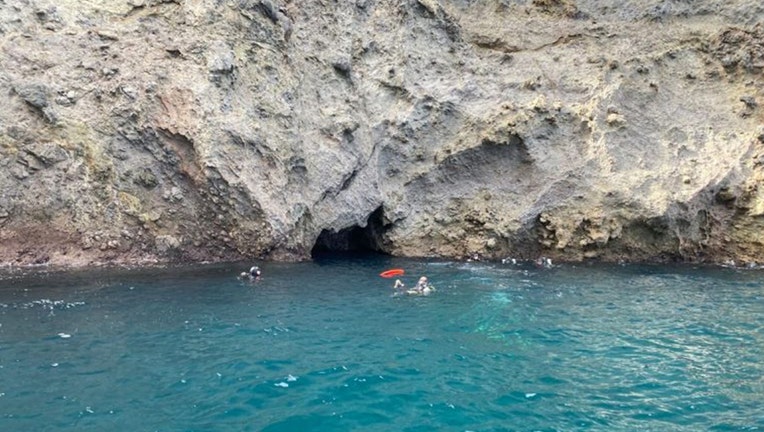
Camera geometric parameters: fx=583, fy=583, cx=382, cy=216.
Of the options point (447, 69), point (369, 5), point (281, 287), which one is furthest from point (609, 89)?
point (281, 287)

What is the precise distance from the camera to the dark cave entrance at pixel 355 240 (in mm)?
25156

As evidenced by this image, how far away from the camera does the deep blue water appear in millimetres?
8383

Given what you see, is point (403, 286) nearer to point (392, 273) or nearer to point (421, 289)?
point (421, 289)

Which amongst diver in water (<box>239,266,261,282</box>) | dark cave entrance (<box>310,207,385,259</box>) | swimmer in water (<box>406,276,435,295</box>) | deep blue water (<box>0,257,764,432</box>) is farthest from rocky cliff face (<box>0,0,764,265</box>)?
swimmer in water (<box>406,276,435,295</box>)

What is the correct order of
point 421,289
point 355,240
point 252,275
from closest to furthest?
point 421,289
point 252,275
point 355,240

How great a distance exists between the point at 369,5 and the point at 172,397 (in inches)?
810

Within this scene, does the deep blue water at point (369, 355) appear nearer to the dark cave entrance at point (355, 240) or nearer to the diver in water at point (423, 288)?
the diver in water at point (423, 288)

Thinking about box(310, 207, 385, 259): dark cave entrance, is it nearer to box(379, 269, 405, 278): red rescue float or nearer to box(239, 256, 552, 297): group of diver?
box(379, 269, 405, 278): red rescue float

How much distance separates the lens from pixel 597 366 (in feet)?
35.1

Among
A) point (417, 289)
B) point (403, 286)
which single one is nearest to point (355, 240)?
point (403, 286)

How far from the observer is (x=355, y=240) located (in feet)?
90.1

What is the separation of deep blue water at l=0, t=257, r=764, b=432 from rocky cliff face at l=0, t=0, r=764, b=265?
3.03 m

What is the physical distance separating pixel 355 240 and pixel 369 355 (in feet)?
53.8

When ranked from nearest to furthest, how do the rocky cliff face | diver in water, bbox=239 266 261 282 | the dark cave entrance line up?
1. diver in water, bbox=239 266 261 282
2. the rocky cliff face
3. the dark cave entrance
